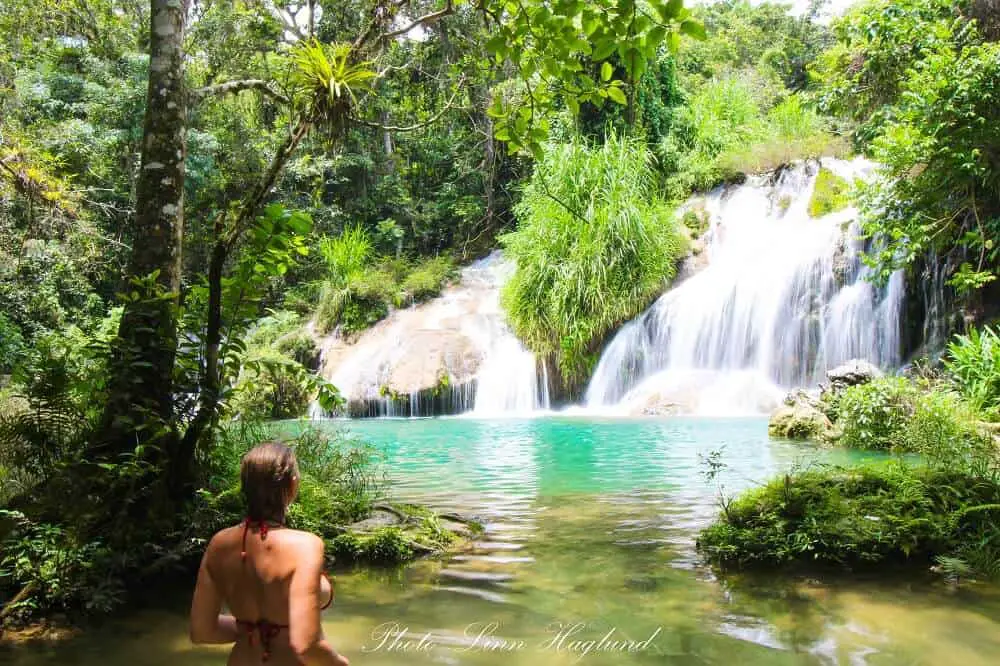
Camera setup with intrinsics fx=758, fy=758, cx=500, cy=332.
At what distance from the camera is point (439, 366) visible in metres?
16.6

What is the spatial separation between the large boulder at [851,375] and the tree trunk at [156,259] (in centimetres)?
924

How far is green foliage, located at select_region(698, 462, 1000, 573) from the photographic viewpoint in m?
4.05

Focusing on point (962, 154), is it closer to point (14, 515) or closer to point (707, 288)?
point (707, 288)

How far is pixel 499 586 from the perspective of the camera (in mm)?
3943

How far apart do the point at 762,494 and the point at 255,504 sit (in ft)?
11.1

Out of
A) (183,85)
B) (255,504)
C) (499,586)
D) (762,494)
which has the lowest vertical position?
(499,586)

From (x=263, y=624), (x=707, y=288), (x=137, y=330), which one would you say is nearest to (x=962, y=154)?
(x=707, y=288)

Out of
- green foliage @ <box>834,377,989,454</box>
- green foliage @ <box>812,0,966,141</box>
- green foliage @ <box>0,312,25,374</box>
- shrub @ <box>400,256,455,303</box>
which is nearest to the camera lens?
green foliage @ <box>834,377,989,454</box>

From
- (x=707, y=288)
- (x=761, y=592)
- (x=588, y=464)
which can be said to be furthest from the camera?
(x=707, y=288)

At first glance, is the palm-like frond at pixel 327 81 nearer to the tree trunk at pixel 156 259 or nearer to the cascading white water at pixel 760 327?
the tree trunk at pixel 156 259

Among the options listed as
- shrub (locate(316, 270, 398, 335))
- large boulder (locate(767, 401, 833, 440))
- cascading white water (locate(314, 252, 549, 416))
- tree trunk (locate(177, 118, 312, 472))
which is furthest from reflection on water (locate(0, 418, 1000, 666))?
shrub (locate(316, 270, 398, 335))

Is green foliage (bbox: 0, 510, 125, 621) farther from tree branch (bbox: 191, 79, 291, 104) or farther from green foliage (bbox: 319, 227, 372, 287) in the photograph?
green foliage (bbox: 319, 227, 372, 287)

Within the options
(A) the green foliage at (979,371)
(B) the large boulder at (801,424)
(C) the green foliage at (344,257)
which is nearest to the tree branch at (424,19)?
(A) the green foliage at (979,371)

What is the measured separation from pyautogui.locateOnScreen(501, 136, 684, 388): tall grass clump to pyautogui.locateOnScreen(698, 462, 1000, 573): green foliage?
11.3m
